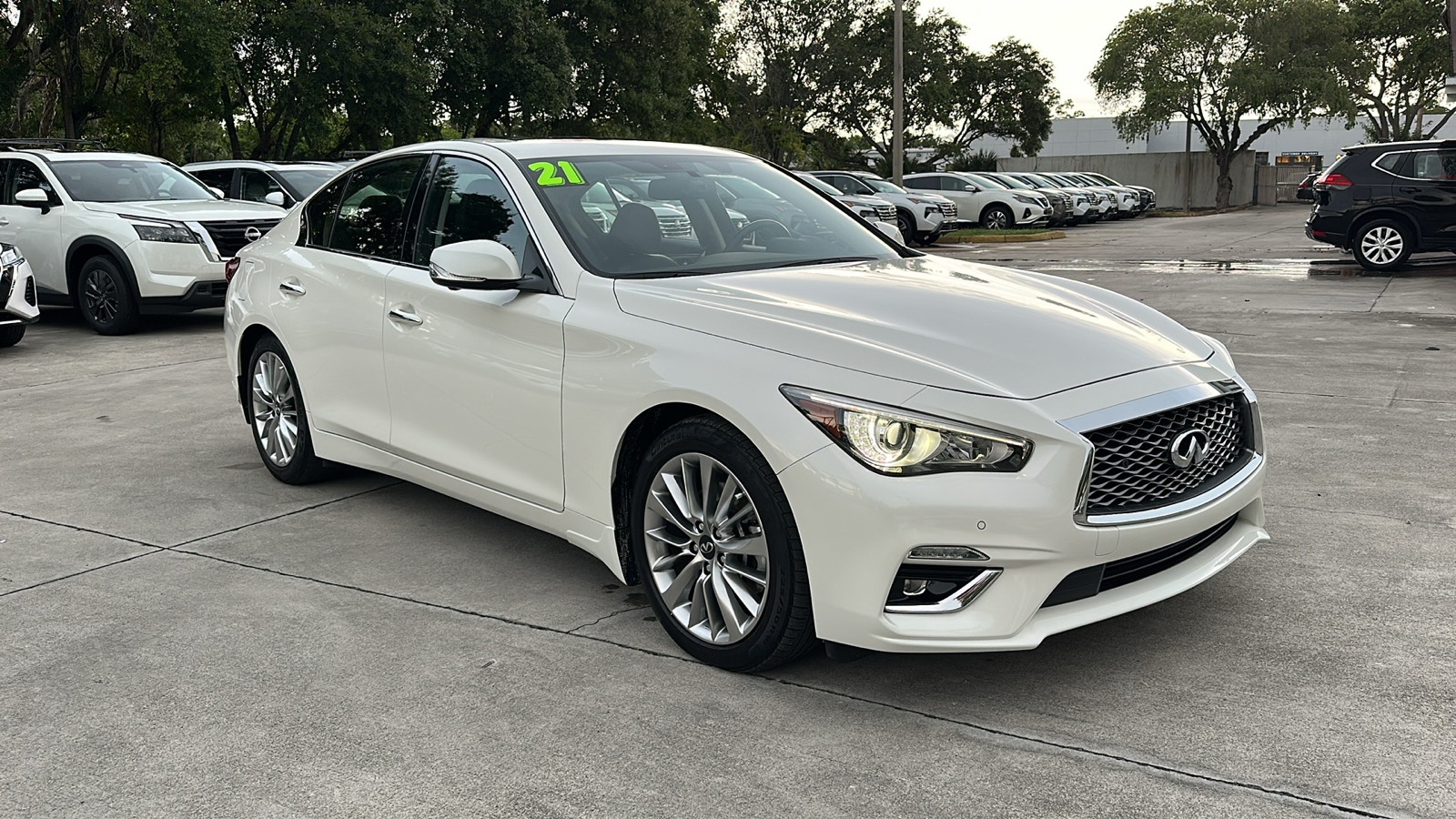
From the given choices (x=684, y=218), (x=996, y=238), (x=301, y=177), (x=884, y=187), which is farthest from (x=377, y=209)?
(x=996, y=238)

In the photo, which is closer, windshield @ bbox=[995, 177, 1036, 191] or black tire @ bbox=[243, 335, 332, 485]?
black tire @ bbox=[243, 335, 332, 485]

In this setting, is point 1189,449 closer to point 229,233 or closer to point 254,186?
point 229,233

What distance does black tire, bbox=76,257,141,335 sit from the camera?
39.2 ft

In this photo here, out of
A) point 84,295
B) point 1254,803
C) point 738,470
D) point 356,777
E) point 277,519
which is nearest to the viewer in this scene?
point 1254,803

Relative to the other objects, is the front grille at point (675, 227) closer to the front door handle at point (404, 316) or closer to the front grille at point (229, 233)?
the front door handle at point (404, 316)

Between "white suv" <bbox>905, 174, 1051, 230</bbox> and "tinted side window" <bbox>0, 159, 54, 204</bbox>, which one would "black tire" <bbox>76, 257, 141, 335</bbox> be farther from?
"white suv" <bbox>905, 174, 1051, 230</bbox>

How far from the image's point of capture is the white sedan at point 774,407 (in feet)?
11.0

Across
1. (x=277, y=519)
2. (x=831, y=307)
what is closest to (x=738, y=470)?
(x=831, y=307)

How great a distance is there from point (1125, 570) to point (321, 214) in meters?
3.91

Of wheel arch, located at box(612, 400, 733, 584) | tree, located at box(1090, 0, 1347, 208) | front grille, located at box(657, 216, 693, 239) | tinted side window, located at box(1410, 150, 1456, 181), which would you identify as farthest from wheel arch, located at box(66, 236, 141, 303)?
tree, located at box(1090, 0, 1347, 208)

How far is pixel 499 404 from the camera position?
176 inches

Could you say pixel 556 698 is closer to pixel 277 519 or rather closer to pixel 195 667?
pixel 195 667

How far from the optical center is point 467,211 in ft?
16.1

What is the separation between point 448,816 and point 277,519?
114 inches
